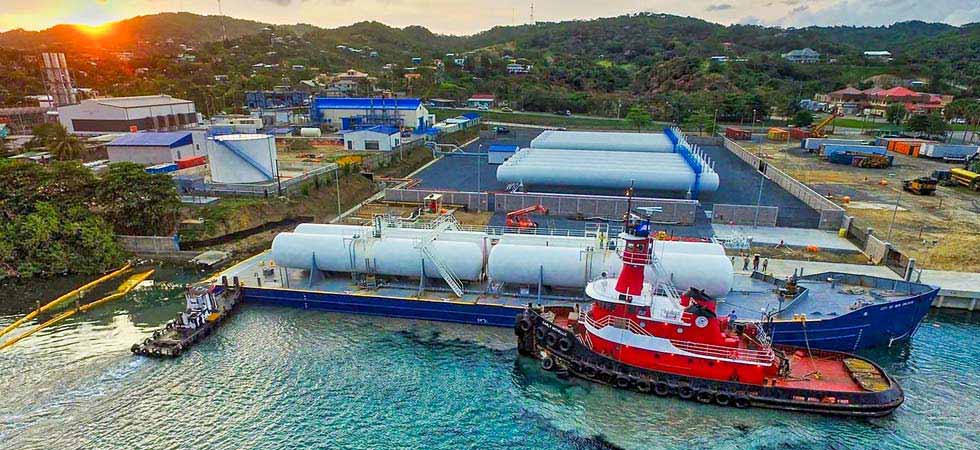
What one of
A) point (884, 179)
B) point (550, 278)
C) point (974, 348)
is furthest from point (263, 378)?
point (884, 179)

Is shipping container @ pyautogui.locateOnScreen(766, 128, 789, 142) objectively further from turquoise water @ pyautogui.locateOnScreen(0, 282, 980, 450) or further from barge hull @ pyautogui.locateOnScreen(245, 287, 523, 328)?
barge hull @ pyautogui.locateOnScreen(245, 287, 523, 328)

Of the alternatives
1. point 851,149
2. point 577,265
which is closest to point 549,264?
point 577,265

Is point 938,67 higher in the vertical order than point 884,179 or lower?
higher

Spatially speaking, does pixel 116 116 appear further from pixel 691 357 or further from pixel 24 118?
pixel 691 357

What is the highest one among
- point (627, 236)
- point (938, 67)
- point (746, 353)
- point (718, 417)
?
point (938, 67)

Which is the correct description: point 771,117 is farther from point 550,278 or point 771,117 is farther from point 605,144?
point 550,278

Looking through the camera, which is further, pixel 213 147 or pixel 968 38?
pixel 968 38

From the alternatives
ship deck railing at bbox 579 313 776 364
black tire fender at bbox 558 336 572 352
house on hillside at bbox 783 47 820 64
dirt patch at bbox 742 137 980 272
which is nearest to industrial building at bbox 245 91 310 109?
dirt patch at bbox 742 137 980 272
